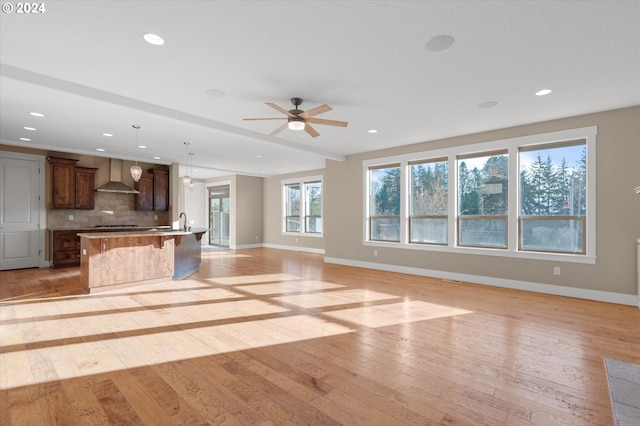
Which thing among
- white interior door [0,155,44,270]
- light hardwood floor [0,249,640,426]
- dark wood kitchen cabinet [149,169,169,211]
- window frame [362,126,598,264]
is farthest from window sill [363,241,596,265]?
white interior door [0,155,44,270]

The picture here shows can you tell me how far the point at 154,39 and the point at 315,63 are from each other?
4.86 ft

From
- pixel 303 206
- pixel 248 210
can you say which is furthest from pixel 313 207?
pixel 248 210

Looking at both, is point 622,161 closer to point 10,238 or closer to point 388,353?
point 388,353

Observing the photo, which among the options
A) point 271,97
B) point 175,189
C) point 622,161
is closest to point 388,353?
point 271,97

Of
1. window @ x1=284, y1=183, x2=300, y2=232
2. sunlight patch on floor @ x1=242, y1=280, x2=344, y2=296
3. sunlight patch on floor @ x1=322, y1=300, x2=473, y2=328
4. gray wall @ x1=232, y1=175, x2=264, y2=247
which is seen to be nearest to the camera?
sunlight patch on floor @ x1=322, y1=300, x2=473, y2=328

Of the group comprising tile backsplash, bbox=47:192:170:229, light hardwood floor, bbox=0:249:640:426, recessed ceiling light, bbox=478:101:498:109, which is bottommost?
light hardwood floor, bbox=0:249:640:426

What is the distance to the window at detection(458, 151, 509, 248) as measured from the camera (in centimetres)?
530

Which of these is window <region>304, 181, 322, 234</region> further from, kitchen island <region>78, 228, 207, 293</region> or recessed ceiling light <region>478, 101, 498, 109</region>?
recessed ceiling light <region>478, 101, 498, 109</region>

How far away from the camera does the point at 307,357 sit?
2.63m

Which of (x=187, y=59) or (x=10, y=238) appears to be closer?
(x=187, y=59)

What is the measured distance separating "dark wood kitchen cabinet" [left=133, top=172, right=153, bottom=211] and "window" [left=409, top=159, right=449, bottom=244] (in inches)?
273

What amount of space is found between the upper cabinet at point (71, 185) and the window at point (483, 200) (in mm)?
8521

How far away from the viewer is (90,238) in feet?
14.9

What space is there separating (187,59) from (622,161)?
584cm
